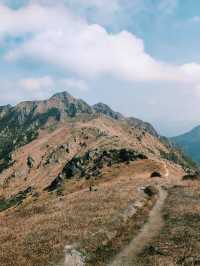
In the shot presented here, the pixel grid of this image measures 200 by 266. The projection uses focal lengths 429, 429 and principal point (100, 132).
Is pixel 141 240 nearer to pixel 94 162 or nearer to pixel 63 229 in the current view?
pixel 63 229

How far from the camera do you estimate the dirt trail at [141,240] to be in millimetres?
34394

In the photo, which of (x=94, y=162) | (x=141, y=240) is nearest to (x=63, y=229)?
(x=141, y=240)

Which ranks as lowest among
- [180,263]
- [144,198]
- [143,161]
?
[180,263]

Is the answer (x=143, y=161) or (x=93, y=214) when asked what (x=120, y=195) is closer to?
(x=93, y=214)

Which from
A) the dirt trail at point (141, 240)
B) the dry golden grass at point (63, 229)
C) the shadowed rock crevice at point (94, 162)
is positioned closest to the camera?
the dirt trail at point (141, 240)

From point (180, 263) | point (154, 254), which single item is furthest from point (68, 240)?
point (180, 263)

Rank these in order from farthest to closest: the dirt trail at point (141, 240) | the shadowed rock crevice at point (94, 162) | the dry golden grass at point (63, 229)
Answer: the shadowed rock crevice at point (94, 162) < the dry golden grass at point (63, 229) < the dirt trail at point (141, 240)

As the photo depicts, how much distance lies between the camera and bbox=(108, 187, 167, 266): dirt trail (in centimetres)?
3439

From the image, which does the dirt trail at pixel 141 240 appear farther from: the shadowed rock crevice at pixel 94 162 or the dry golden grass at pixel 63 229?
the shadowed rock crevice at pixel 94 162

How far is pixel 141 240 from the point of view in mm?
40781

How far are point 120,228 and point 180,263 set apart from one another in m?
14.5

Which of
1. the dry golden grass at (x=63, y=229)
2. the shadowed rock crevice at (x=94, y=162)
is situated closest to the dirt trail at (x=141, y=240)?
the dry golden grass at (x=63, y=229)

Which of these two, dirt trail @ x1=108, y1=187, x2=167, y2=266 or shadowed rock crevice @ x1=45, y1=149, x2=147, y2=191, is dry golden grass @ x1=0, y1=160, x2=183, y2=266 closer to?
dirt trail @ x1=108, y1=187, x2=167, y2=266

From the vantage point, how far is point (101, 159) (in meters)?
163
